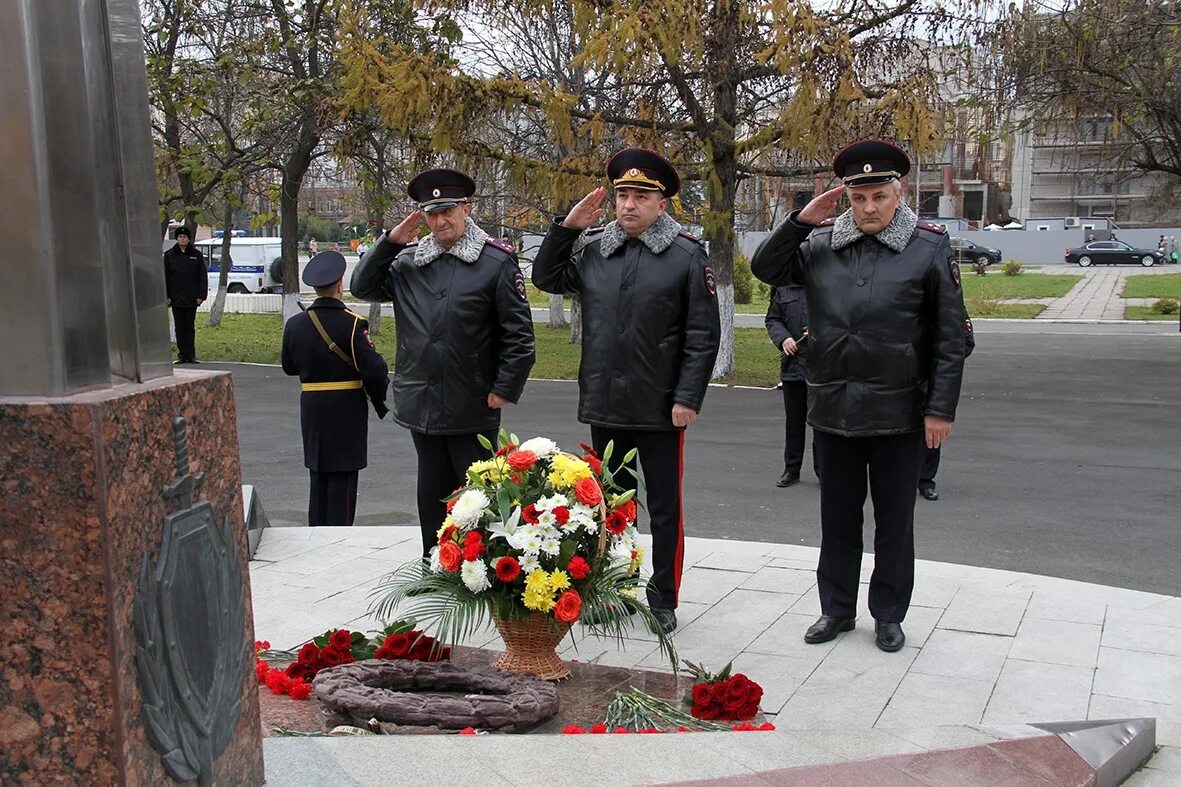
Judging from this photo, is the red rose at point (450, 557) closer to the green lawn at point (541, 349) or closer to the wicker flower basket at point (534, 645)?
the wicker flower basket at point (534, 645)

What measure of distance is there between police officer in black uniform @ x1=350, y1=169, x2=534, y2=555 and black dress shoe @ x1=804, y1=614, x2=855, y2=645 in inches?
68.2

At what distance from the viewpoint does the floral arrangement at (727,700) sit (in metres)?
4.07

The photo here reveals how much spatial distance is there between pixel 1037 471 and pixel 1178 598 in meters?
4.15

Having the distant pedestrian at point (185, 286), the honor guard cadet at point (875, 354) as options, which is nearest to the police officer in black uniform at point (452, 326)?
the honor guard cadet at point (875, 354)

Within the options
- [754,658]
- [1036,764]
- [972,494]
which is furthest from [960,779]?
[972,494]

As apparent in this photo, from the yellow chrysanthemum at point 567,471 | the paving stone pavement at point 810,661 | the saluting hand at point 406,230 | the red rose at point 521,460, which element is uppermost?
the saluting hand at point 406,230

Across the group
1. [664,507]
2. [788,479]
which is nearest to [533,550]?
[664,507]

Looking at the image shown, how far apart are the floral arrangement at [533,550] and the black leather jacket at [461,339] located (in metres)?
1.11

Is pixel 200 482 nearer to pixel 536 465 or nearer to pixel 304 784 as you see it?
pixel 304 784

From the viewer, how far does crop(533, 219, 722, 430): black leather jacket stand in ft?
17.3

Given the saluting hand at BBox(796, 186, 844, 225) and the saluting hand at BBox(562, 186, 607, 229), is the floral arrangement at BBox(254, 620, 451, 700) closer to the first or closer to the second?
the saluting hand at BBox(562, 186, 607, 229)

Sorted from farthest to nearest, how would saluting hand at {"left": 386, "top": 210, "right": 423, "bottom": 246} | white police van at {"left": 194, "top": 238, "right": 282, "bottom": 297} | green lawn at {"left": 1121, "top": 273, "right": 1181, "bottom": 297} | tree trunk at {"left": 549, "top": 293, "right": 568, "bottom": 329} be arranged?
white police van at {"left": 194, "top": 238, "right": 282, "bottom": 297} < green lawn at {"left": 1121, "top": 273, "right": 1181, "bottom": 297} < tree trunk at {"left": 549, "top": 293, "right": 568, "bottom": 329} < saluting hand at {"left": 386, "top": 210, "right": 423, "bottom": 246}

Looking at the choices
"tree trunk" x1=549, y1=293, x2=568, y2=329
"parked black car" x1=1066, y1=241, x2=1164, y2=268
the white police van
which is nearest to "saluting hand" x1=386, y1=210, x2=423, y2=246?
"tree trunk" x1=549, y1=293, x2=568, y2=329

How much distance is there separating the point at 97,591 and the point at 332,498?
16.9 ft
